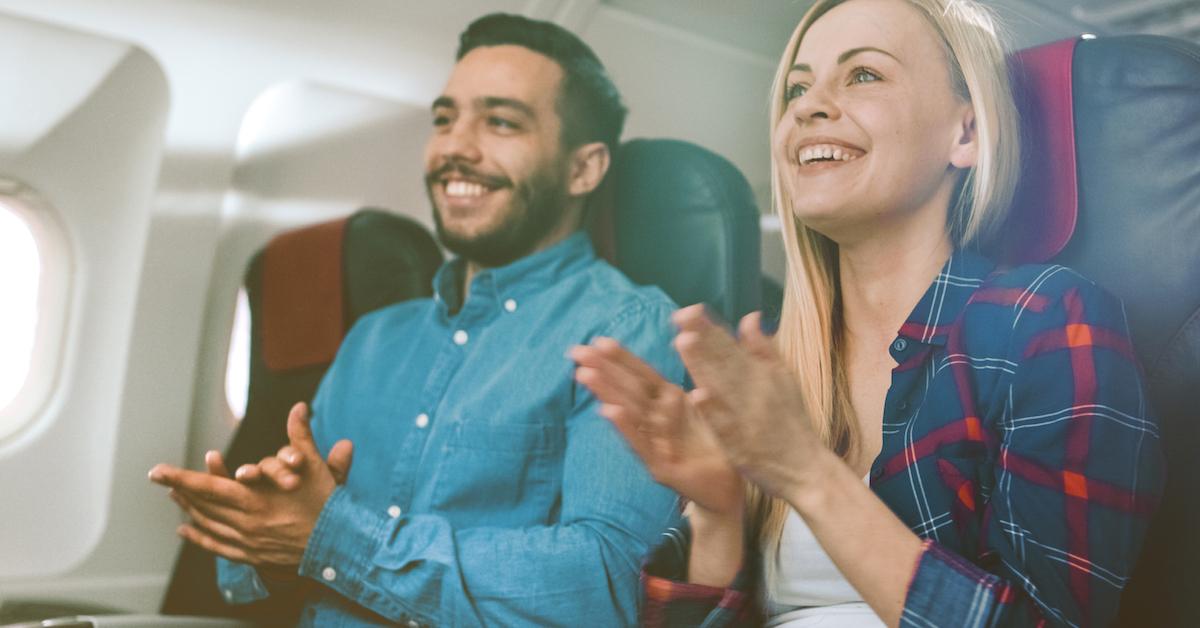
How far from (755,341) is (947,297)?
29cm

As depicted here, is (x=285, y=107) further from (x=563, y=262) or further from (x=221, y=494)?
(x=221, y=494)

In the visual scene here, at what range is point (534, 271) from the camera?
1376 millimetres

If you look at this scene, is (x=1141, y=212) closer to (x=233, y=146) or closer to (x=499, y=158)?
(x=499, y=158)

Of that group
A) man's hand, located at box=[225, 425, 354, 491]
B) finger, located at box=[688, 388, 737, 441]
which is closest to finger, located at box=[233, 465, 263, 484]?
man's hand, located at box=[225, 425, 354, 491]

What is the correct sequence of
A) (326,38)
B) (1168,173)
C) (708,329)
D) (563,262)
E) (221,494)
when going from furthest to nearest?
(326,38), (563,262), (221,494), (1168,173), (708,329)

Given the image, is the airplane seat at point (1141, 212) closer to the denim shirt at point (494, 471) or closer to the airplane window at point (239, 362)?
the denim shirt at point (494, 471)

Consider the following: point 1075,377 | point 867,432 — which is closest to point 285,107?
point 867,432

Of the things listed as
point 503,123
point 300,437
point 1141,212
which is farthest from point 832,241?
point 300,437

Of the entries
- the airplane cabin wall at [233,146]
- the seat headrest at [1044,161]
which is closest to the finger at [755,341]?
the seat headrest at [1044,161]

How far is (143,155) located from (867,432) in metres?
1.13

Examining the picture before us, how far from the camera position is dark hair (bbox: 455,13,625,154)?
1383mm

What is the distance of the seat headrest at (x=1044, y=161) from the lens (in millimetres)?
906

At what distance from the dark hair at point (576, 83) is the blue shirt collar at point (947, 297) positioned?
1.89 ft

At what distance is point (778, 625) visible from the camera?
98 centimetres
